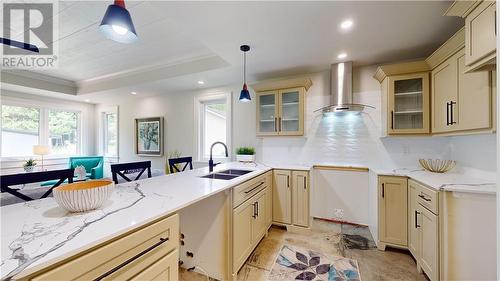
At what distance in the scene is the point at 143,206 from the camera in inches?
43.2

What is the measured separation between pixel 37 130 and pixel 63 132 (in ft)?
1.69

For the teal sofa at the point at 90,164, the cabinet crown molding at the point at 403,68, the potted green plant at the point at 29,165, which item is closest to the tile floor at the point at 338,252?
the cabinet crown molding at the point at 403,68

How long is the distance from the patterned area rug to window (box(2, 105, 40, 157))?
596 cm

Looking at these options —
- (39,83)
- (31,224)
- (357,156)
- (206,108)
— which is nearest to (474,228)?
(357,156)

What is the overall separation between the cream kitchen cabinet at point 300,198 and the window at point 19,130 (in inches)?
234

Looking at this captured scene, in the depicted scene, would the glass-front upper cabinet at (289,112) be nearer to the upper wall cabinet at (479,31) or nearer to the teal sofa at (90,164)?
the upper wall cabinet at (479,31)

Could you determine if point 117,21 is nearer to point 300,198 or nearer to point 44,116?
point 300,198

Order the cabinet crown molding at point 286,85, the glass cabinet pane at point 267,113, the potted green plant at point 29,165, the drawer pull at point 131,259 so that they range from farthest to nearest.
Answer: the potted green plant at point 29,165 → the glass cabinet pane at point 267,113 → the cabinet crown molding at point 286,85 → the drawer pull at point 131,259

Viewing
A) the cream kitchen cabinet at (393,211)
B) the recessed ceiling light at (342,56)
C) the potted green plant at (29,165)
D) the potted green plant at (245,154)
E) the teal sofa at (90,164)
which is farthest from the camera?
the teal sofa at (90,164)

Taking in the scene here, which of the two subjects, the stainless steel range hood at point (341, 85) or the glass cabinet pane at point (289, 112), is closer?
the stainless steel range hood at point (341, 85)

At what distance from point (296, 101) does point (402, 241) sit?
218 cm

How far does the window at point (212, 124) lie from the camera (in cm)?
396

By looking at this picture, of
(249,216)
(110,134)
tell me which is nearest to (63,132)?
(110,134)

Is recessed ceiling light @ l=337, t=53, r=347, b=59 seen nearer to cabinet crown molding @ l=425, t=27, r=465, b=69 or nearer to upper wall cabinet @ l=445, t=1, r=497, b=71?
cabinet crown molding @ l=425, t=27, r=465, b=69
